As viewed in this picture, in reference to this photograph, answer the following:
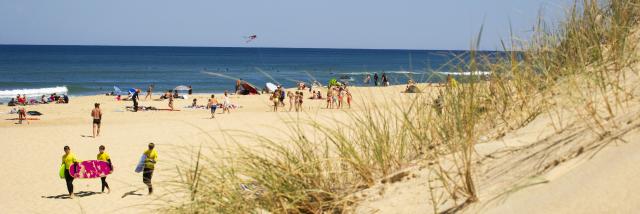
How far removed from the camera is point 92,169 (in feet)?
36.8

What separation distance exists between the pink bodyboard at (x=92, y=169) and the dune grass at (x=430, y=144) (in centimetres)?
811

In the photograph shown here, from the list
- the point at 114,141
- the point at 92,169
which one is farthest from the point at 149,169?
the point at 114,141

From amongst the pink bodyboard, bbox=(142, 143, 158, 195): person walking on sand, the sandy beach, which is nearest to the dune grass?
the sandy beach

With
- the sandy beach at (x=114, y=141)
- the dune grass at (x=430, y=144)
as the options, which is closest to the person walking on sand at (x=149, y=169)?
the sandy beach at (x=114, y=141)

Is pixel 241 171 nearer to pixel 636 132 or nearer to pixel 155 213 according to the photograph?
pixel 155 213

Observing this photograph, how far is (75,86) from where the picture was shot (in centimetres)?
5222

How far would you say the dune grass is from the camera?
122 inches

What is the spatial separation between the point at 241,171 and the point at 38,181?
10984mm

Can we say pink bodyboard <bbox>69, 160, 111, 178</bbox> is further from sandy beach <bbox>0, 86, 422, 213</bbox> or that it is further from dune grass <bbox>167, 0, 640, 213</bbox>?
dune grass <bbox>167, 0, 640, 213</bbox>

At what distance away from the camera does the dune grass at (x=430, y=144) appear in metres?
3.09

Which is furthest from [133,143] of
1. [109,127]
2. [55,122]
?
[55,122]

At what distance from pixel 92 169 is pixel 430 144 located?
8.88 meters

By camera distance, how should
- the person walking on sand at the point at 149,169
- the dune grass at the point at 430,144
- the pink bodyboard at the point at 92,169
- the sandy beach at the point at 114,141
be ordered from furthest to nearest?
the pink bodyboard at the point at 92,169
the sandy beach at the point at 114,141
the person walking on sand at the point at 149,169
the dune grass at the point at 430,144

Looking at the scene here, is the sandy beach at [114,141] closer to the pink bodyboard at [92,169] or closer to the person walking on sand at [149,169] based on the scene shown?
the person walking on sand at [149,169]
